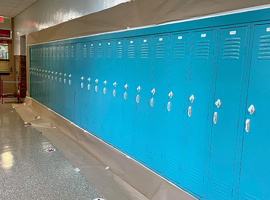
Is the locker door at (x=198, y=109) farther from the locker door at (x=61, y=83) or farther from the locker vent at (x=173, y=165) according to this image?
the locker door at (x=61, y=83)

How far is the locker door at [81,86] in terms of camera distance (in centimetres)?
475

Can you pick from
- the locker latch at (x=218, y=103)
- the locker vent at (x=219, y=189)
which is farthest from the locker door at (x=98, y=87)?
the locker vent at (x=219, y=189)

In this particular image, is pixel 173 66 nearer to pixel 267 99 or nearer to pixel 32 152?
pixel 267 99

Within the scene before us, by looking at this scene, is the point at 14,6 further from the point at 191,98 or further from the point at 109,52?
the point at 191,98

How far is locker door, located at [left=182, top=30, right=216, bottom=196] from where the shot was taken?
2303 millimetres

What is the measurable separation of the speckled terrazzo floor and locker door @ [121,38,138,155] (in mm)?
812

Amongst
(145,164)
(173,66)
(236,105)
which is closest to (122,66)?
(173,66)

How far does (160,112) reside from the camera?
289 cm

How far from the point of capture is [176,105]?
266cm

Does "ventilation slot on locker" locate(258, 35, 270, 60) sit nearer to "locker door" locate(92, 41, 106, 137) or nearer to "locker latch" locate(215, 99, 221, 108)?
"locker latch" locate(215, 99, 221, 108)

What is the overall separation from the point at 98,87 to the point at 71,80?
4.65 ft

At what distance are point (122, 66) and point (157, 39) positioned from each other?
0.84 metres

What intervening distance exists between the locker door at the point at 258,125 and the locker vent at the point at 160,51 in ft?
3.55

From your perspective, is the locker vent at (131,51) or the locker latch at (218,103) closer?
the locker latch at (218,103)
